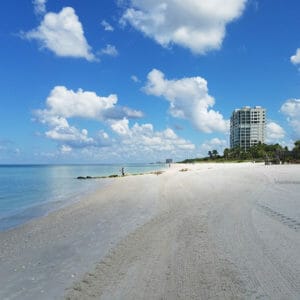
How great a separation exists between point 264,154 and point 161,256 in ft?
365

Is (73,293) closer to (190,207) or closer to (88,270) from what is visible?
(88,270)

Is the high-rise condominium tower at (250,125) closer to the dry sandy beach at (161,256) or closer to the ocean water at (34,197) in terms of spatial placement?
the ocean water at (34,197)

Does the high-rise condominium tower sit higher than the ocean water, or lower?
higher

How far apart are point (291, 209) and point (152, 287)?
8905 millimetres

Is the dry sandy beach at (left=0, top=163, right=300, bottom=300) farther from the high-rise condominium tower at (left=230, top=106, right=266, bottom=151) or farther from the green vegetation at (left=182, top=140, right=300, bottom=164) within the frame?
the high-rise condominium tower at (left=230, top=106, right=266, bottom=151)

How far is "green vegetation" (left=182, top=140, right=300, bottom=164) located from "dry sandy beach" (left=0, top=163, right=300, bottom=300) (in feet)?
205

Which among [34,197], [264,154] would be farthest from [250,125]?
[34,197]

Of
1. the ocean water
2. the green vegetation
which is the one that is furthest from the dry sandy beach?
the green vegetation

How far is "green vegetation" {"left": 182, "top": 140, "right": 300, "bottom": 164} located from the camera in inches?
2972

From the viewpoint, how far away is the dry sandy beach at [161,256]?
20.8ft

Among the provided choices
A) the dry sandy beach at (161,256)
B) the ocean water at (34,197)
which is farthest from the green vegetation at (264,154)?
the dry sandy beach at (161,256)

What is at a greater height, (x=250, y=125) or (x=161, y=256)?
(x=250, y=125)

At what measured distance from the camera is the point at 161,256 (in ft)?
27.5

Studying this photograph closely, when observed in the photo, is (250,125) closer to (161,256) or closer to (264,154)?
(264,154)
